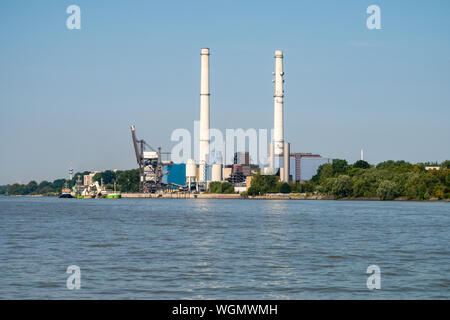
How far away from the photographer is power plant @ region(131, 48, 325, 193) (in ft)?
484

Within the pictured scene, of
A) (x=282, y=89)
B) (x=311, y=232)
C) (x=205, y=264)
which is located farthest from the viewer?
(x=282, y=89)

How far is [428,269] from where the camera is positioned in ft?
66.5

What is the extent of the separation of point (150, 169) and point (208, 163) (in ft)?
62.2

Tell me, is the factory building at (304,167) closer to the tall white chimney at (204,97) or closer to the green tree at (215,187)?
the green tree at (215,187)

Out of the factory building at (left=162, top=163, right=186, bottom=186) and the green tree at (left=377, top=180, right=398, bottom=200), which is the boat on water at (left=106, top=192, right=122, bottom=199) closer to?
the factory building at (left=162, top=163, right=186, bottom=186)

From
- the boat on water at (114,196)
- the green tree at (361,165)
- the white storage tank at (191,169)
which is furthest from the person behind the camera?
the boat on water at (114,196)

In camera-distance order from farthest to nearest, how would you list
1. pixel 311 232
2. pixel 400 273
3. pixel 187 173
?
pixel 187 173 → pixel 311 232 → pixel 400 273

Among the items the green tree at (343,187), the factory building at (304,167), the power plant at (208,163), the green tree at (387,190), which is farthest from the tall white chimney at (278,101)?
the green tree at (387,190)

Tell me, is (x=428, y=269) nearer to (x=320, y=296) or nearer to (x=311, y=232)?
(x=320, y=296)

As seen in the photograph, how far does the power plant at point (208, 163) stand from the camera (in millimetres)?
147375

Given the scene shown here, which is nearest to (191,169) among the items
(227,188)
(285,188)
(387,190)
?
(227,188)

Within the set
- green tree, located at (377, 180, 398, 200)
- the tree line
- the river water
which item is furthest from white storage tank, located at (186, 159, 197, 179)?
the river water
